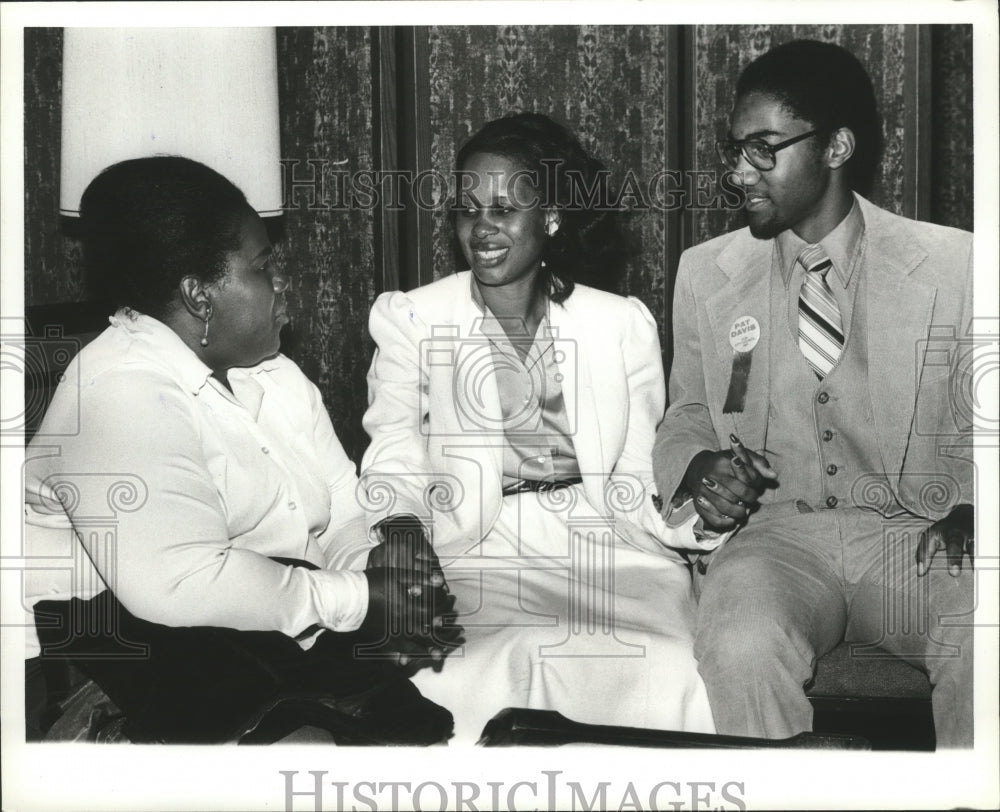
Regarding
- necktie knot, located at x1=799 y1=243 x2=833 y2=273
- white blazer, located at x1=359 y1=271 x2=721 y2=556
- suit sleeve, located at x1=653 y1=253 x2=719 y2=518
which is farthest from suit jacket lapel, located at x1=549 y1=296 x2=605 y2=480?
necktie knot, located at x1=799 y1=243 x2=833 y2=273

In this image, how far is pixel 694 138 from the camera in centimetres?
281

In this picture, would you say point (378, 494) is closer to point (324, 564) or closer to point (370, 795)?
point (324, 564)

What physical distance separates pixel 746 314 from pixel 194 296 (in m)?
1.36

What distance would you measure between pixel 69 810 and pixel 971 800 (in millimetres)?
2243

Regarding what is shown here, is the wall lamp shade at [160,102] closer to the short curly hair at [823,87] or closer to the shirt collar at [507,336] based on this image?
the shirt collar at [507,336]

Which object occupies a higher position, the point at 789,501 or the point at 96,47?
the point at 96,47

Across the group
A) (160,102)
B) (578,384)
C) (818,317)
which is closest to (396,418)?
(578,384)

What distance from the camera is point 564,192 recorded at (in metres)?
2.80

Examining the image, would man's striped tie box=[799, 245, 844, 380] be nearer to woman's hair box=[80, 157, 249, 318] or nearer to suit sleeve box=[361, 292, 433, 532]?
suit sleeve box=[361, 292, 433, 532]

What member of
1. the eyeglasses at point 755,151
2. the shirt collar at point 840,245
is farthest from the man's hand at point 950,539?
the eyeglasses at point 755,151

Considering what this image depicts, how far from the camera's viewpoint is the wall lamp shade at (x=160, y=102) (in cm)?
277

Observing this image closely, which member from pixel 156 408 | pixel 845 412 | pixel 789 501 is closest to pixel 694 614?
pixel 789 501

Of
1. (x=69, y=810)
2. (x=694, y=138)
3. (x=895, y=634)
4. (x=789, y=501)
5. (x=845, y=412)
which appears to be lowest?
(x=69, y=810)

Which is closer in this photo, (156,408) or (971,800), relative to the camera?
(156,408)
